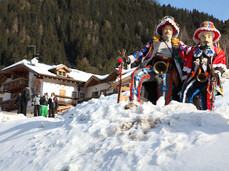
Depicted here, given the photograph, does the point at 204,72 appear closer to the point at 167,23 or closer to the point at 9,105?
the point at 167,23

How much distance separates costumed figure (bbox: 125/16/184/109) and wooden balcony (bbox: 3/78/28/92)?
33.8m

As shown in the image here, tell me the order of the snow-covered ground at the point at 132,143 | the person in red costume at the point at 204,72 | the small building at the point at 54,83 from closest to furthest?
1. the snow-covered ground at the point at 132,143
2. the person in red costume at the point at 204,72
3. the small building at the point at 54,83

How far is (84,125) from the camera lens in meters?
4.94

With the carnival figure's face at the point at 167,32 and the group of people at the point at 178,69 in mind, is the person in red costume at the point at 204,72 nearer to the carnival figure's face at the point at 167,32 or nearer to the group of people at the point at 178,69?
the group of people at the point at 178,69

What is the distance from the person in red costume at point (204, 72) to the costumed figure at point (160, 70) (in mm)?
384

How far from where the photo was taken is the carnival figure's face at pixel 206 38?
5.86m

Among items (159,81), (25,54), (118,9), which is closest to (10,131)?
(159,81)

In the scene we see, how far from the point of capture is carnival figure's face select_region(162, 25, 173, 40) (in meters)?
6.43

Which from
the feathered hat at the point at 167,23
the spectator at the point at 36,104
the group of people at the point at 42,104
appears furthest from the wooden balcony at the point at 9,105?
the feathered hat at the point at 167,23

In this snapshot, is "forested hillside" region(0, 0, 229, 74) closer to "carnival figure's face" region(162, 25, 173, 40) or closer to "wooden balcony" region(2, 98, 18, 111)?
"wooden balcony" region(2, 98, 18, 111)

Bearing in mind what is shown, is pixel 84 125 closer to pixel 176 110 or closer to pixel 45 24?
pixel 176 110

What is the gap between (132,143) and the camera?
12.5 ft

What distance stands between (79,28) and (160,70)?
95.6 meters

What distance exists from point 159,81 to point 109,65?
58.5 m
